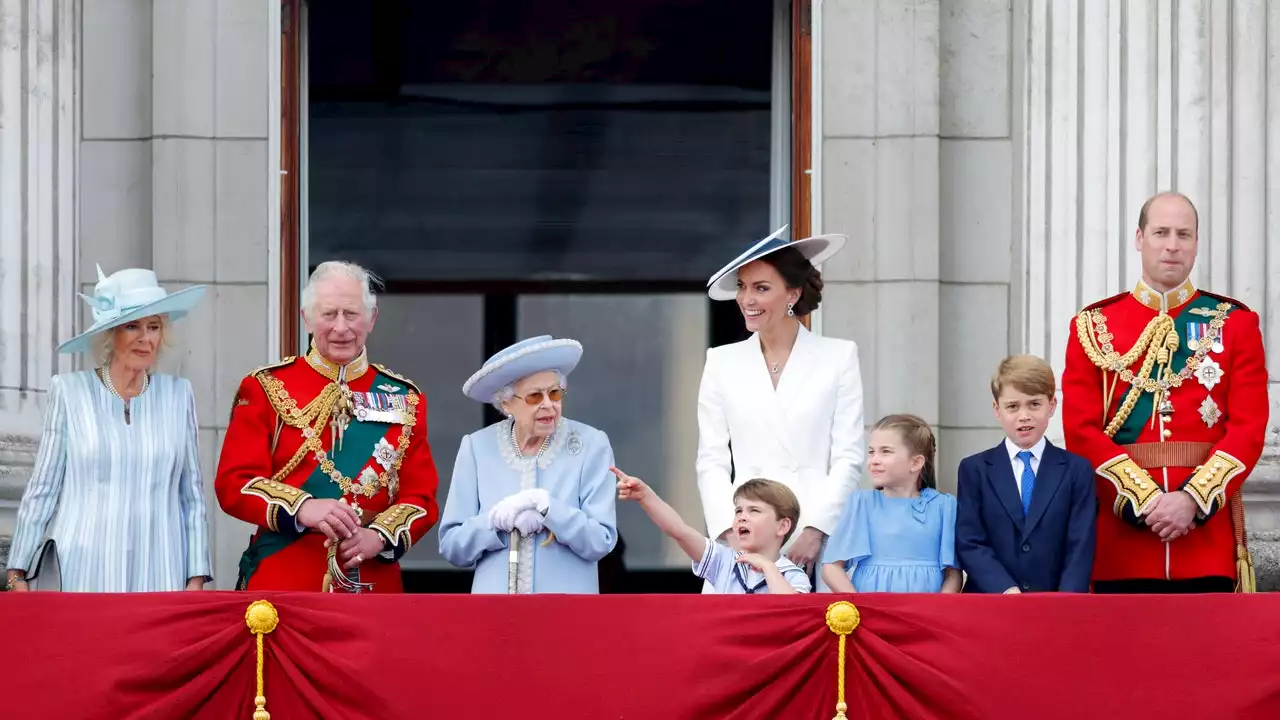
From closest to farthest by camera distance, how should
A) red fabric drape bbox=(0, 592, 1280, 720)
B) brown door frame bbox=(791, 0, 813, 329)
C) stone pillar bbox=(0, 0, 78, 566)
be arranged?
red fabric drape bbox=(0, 592, 1280, 720) → stone pillar bbox=(0, 0, 78, 566) → brown door frame bbox=(791, 0, 813, 329)

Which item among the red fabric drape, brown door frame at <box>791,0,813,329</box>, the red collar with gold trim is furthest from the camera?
brown door frame at <box>791,0,813,329</box>

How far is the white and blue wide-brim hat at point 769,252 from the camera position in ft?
20.4

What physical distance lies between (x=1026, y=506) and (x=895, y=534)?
0.40m

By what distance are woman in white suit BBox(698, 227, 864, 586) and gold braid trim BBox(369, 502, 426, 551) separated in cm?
90

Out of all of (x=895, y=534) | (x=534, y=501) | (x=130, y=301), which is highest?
(x=130, y=301)

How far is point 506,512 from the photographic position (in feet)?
19.0

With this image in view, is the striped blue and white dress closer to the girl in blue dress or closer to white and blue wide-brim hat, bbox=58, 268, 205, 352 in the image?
white and blue wide-brim hat, bbox=58, 268, 205, 352

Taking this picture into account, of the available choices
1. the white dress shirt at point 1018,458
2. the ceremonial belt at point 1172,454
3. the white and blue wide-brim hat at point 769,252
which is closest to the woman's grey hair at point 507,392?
the white and blue wide-brim hat at point 769,252

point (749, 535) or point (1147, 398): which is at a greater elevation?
point (1147, 398)

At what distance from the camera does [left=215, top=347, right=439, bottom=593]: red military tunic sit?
594cm

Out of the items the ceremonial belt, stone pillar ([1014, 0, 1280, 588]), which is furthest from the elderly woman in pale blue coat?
stone pillar ([1014, 0, 1280, 588])

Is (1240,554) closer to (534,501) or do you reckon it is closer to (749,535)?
(749,535)

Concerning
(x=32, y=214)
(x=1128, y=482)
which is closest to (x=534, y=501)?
(x=1128, y=482)

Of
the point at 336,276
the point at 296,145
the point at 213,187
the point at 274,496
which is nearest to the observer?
the point at 274,496
